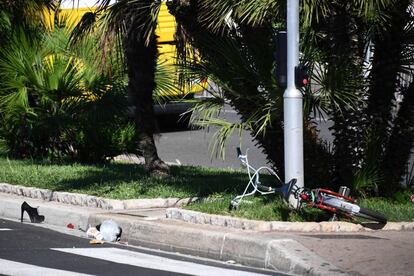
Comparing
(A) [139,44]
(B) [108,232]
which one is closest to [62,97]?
(A) [139,44]

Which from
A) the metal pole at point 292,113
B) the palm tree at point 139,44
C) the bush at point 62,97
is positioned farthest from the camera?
the bush at point 62,97

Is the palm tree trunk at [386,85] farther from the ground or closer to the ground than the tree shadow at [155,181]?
farther from the ground

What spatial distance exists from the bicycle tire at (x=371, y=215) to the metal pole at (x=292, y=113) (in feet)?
2.44

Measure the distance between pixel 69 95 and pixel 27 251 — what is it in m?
6.08

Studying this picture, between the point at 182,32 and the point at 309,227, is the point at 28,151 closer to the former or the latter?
the point at 182,32

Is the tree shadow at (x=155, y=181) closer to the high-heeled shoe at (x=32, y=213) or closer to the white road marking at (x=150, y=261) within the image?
the high-heeled shoe at (x=32, y=213)

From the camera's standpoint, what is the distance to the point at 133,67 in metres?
12.8

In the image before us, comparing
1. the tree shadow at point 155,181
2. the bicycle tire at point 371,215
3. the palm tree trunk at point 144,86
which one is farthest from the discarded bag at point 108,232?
the palm tree trunk at point 144,86

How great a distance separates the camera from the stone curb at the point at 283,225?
9.47 m

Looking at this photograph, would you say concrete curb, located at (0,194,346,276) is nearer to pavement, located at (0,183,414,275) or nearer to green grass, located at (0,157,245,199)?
pavement, located at (0,183,414,275)

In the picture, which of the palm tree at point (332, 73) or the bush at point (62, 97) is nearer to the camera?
the palm tree at point (332, 73)

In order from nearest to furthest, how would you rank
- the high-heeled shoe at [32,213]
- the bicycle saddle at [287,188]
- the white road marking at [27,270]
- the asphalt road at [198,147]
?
the white road marking at [27,270] → the bicycle saddle at [287,188] → the high-heeled shoe at [32,213] → the asphalt road at [198,147]

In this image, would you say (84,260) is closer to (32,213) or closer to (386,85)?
(32,213)

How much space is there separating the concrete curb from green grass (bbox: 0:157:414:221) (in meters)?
0.61
